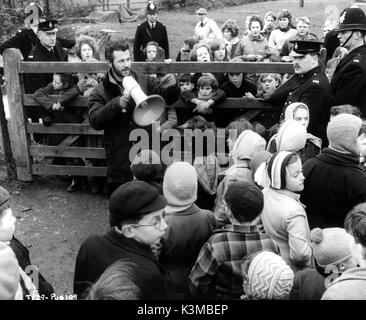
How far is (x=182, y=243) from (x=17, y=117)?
3.91 m

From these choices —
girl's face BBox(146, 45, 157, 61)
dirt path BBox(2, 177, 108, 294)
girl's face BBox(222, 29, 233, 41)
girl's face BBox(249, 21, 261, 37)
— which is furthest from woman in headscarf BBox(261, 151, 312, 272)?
girl's face BBox(222, 29, 233, 41)

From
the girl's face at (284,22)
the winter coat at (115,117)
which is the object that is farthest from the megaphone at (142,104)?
the girl's face at (284,22)

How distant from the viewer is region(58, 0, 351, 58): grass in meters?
16.1

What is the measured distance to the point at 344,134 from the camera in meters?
3.90

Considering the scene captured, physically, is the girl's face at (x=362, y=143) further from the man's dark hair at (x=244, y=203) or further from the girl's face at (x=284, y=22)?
the girl's face at (x=284, y=22)

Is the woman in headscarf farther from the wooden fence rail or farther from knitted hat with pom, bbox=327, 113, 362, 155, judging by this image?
the wooden fence rail

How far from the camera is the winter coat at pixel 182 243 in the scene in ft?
12.0

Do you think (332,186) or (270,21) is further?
(270,21)

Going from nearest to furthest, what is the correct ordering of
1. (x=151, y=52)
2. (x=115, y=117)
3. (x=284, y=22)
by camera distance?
(x=115, y=117) → (x=151, y=52) → (x=284, y=22)

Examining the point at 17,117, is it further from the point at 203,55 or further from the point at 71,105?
the point at 203,55

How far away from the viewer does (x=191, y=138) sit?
5.76 meters

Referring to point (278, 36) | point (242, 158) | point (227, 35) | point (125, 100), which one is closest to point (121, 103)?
point (125, 100)
